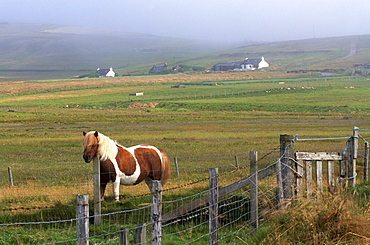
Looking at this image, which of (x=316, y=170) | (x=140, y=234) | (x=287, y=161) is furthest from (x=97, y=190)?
(x=140, y=234)

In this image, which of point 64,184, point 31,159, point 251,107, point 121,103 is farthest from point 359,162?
point 121,103

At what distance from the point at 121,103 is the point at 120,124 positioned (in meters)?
36.4

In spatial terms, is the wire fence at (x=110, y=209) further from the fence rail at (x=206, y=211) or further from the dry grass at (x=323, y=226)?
the dry grass at (x=323, y=226)

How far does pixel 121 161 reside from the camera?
14.4 meters

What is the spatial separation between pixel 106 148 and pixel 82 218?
26.4 ft

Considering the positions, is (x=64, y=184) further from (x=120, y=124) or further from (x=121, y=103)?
(x=121, y=103)

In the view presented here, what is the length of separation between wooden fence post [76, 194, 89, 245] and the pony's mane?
7622 millimetres

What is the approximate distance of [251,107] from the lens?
78188 mm

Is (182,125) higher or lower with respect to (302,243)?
lower

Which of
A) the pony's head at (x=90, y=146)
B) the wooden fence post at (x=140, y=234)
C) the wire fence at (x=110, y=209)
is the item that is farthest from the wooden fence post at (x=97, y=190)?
the wooden fence post at (x=140, y=234)

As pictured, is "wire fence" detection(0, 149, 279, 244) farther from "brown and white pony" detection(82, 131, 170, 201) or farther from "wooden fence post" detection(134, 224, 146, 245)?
"wooden fence post" detection(134, 224, 146, 245)

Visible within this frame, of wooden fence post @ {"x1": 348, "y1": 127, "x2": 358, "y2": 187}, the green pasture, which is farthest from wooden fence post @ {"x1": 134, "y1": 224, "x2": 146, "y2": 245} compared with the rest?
the green pasture

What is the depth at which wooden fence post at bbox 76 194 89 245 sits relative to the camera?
585 centimetres

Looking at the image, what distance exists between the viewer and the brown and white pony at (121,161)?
13.5m
